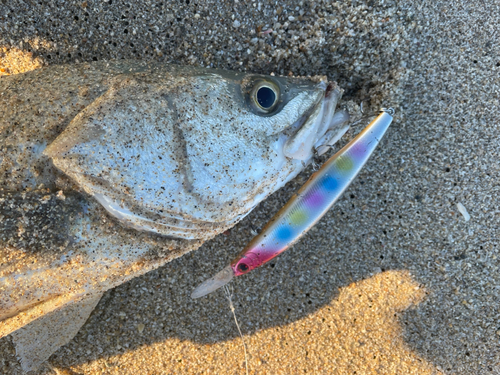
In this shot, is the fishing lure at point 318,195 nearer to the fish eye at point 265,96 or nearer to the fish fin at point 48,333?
the fish eye at point 265,96

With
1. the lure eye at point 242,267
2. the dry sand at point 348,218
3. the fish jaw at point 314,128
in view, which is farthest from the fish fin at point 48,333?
the fish jaw at point 314,128

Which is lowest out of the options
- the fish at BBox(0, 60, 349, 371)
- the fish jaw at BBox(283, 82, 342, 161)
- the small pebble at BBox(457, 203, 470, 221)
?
the fish at BBox(0, 60, 349, 371)

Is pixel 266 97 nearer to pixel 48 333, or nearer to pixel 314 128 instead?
pixel 314 128

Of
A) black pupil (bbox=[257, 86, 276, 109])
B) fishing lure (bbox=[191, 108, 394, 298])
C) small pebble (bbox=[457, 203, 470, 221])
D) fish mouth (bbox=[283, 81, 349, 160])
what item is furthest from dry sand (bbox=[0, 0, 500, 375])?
black pupil (bbox=[257, 86, 276, 109])

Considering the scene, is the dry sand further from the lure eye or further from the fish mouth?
the fish mouth

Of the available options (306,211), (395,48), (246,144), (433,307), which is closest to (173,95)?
(246,144)

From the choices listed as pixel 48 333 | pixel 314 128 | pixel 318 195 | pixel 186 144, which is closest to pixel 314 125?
pixel 314 128
